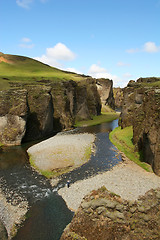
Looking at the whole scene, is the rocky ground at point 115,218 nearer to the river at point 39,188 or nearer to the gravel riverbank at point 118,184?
the river at point 39,188

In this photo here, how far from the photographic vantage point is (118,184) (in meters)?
20.4

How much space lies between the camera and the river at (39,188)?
14469 millimetres

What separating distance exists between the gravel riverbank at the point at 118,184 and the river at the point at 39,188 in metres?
1.10

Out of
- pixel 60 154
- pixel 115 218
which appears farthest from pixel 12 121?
pixel 115 218

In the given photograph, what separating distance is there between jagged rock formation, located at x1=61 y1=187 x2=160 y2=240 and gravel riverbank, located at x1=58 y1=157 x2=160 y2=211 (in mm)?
6406

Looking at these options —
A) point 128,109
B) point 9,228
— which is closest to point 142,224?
point 9,228

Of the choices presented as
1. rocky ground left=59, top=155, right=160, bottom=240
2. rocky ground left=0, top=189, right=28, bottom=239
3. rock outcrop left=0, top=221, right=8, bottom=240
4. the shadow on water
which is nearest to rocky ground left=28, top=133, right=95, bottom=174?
the shadow on water

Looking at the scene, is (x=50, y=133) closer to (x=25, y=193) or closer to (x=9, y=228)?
(x=25, y=193)

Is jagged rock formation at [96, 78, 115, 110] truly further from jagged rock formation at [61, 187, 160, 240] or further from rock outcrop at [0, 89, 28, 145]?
jagged rock formation at [61, 187, 160, 240]

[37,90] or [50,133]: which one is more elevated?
[37,90]

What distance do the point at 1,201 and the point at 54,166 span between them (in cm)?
940

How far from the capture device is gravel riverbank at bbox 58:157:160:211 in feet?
60.0

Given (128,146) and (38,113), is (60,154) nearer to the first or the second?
(128,146)

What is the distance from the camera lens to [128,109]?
149ft
